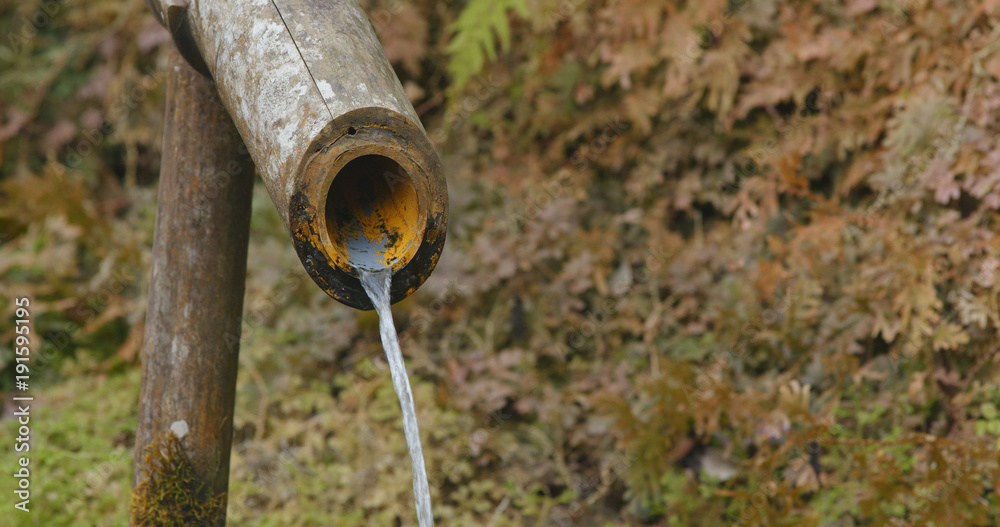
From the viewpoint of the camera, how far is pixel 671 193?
4023mm

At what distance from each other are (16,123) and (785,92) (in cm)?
524

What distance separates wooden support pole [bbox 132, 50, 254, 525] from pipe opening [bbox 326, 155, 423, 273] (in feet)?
1.47

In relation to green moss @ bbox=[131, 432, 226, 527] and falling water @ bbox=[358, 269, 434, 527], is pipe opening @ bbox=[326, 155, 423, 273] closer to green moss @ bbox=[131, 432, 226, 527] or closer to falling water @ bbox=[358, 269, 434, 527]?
falling water @ bbox=[358, 269, 434, 527]

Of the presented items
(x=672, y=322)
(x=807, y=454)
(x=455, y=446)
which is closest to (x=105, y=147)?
(x=455, y=446)

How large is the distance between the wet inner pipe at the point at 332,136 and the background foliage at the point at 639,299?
1.85 meters

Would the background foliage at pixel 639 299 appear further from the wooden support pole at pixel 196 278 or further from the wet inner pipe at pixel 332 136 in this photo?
the wet inner pipe at pixel 332 136

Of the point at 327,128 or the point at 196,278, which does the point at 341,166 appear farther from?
the point at 196,278

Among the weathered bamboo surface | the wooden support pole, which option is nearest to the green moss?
the wooden support pole

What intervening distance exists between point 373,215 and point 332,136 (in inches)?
9.3

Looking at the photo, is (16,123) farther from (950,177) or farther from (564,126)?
(950,177)

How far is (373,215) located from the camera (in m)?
1.51

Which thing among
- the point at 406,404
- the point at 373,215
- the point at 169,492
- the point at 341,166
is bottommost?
the point at 169,492

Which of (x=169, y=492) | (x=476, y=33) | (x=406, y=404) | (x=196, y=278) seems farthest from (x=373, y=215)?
(x=476, y=33)

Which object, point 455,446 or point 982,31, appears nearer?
point 982,31
